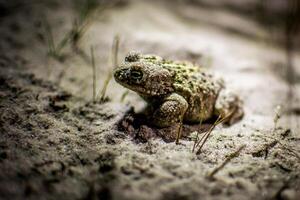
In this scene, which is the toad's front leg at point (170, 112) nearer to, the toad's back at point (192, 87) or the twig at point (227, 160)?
the toad's back at point (192, 87)

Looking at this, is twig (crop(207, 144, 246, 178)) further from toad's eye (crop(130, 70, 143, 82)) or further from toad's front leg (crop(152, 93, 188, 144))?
toad's eye (crop(130, 70, 143, 82))

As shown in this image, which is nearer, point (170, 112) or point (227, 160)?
point (227, 160)

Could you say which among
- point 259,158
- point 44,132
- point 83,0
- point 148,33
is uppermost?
point 83,0

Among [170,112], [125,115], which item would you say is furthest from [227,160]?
[125,115]

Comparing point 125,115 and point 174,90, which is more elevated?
point 174,90

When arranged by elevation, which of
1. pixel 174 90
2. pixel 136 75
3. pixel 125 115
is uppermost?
pixel 136 75

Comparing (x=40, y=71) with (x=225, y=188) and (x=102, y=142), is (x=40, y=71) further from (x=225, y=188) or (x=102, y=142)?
(x=225, y=188)

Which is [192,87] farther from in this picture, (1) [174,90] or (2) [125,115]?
(2) [125,115]

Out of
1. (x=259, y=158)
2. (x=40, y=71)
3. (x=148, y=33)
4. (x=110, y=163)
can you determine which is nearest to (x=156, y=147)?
(x=110, y=163)
